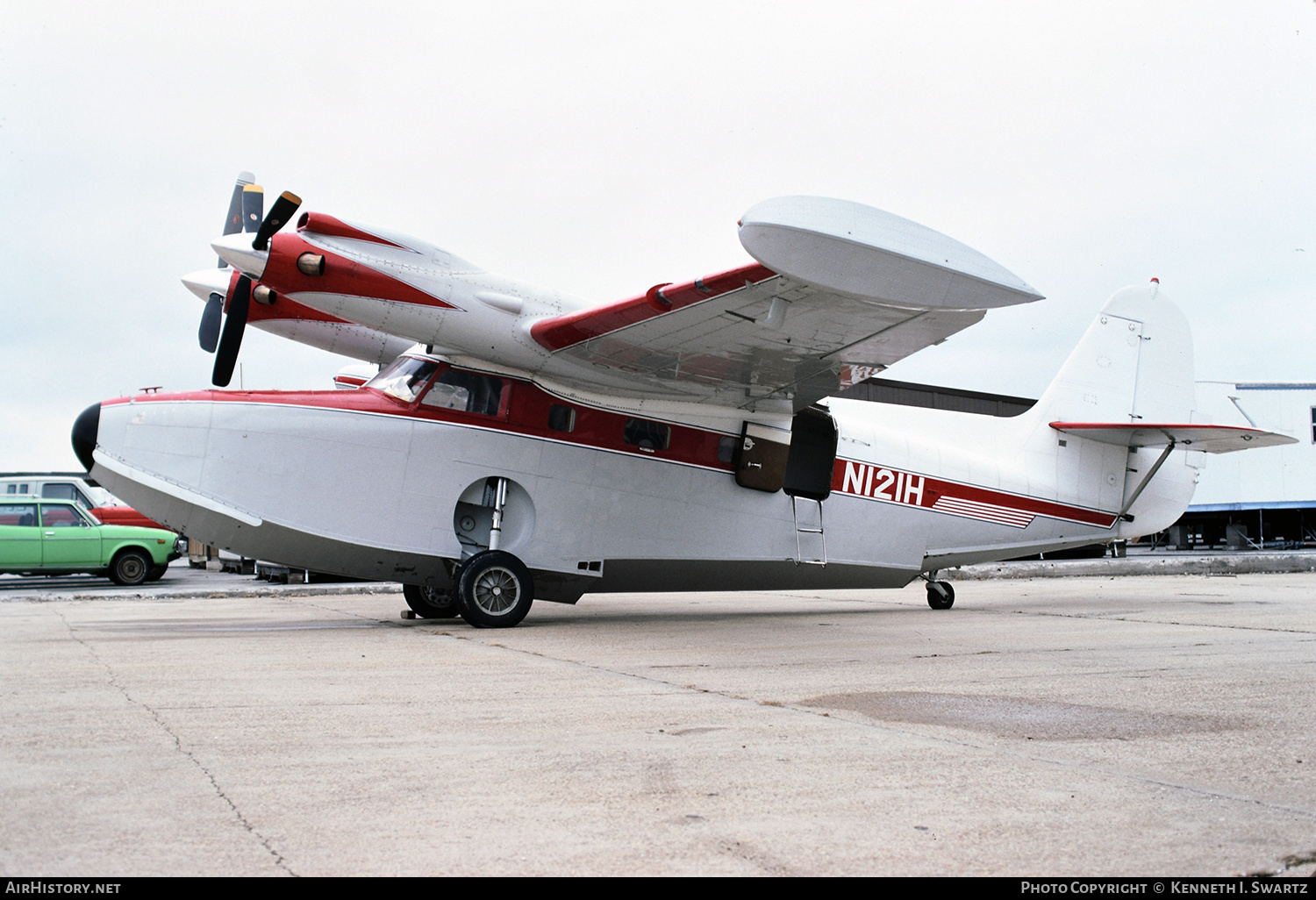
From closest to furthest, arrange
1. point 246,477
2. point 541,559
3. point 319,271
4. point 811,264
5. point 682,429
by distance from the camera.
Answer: point 811,264
point 319,271
point 246,477
point 541,559
point 682,429

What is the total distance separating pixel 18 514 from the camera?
62.8 feet

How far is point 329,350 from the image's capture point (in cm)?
1138

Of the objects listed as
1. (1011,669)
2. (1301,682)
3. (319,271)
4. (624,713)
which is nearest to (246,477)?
(319,271)

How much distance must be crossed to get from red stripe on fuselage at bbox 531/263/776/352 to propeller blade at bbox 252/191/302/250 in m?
2.41

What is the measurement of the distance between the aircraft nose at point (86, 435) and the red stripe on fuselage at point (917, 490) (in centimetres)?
783

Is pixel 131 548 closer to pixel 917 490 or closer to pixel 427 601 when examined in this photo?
pixel 427 601

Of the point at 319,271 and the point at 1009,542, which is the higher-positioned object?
the point at 319,271

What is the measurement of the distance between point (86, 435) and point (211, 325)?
7.50 feet

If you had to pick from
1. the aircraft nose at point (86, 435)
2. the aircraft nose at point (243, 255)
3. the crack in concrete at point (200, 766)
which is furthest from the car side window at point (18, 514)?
the crack in concrete at point (200, 766)

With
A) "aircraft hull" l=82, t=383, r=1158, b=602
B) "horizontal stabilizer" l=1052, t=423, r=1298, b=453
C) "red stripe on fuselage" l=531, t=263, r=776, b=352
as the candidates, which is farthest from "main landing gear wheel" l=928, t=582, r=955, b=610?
"red stripe on fuselage" l=531, t=263, r=776, b=352

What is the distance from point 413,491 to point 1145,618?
7.88 m

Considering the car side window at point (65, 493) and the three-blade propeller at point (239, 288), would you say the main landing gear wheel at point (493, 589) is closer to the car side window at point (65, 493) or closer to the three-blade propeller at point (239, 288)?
the three-blade propeller at point (239, 288)

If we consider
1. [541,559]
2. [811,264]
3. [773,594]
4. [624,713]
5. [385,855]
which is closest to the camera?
[385,855]

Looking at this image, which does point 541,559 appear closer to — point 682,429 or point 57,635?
point 682,429
